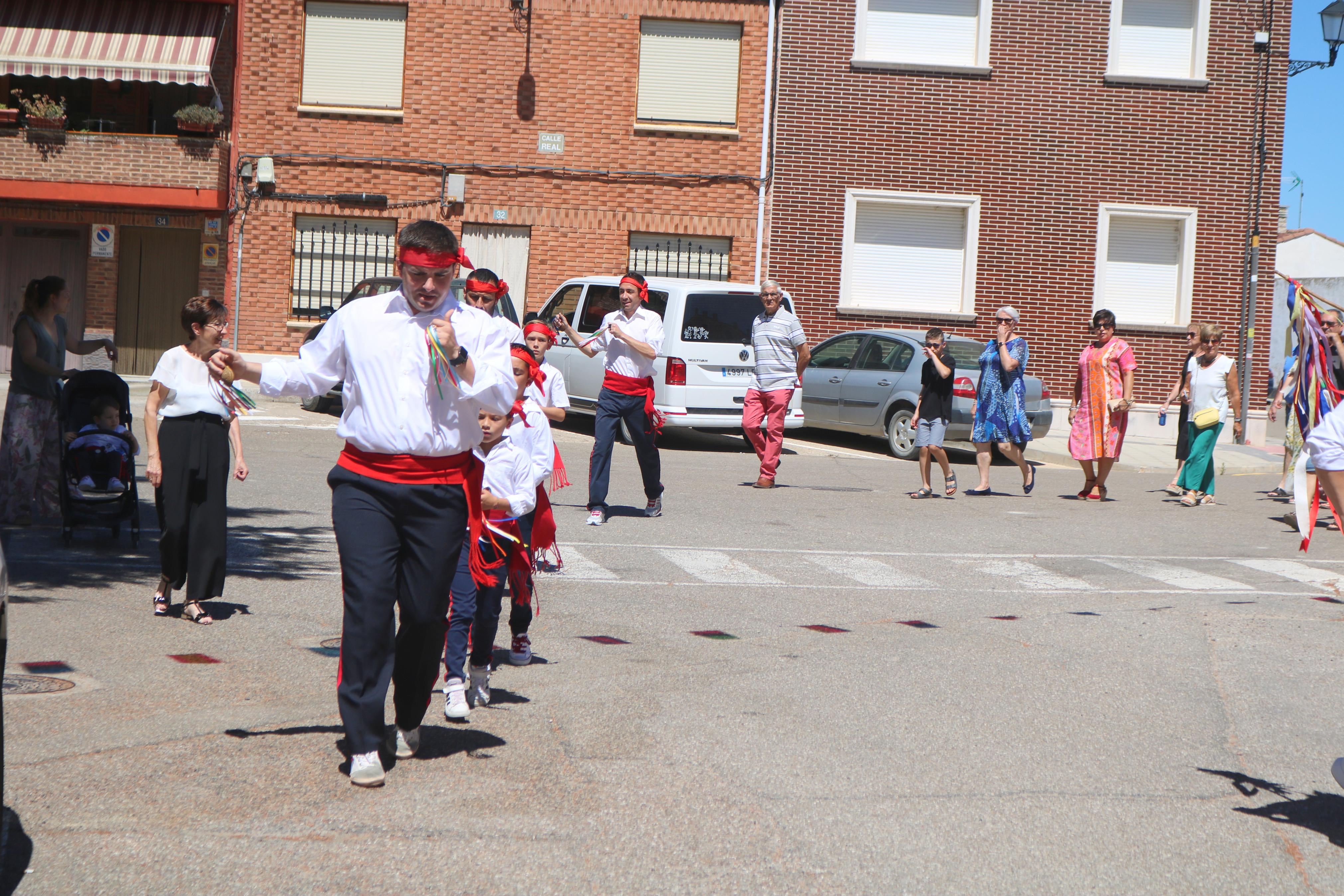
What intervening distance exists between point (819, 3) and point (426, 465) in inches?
790

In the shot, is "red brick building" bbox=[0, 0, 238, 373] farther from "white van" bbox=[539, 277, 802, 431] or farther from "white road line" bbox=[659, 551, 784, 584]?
"white road line" bbox=[659, 551, 784, 584]

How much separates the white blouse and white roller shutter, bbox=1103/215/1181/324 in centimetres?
1910

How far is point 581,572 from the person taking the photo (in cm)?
923

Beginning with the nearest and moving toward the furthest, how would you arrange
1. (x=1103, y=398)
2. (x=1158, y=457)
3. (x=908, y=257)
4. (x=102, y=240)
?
(x=1103, y=398) < (x=1158, y=457) < (x=908, y=257) < (x=102, y=240)

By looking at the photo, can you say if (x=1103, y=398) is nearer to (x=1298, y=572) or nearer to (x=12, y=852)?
(x=1298, y=572)

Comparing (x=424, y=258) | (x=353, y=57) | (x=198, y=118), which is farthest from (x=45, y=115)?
(x=424, y=258)

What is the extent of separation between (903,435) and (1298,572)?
798cm

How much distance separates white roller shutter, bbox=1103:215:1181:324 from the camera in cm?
2383

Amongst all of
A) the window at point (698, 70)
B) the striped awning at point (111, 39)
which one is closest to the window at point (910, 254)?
the window at point (698, 70)

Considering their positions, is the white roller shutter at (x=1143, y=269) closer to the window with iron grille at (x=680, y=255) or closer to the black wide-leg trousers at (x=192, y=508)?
the window with iron grille at (x=680, y=255)

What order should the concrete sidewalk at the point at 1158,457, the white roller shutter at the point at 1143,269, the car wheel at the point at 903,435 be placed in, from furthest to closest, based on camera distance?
the white roller shutter at the point at 1143,269, the concrete sidewalk at the point at 1158,457, the car wheel at the point at 903,435

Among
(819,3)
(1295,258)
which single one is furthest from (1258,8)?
(1295,258)

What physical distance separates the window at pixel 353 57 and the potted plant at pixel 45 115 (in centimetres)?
374

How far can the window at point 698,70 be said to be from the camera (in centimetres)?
2364
